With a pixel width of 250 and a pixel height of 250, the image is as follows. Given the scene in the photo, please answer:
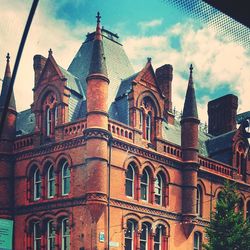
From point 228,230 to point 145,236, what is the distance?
13.7 feet

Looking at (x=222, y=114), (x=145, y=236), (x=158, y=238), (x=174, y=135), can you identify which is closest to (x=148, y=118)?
(x=174, y=135)

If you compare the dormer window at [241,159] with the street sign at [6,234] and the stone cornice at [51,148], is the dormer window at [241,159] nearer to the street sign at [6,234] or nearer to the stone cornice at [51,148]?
the stone cornice at [51,148]

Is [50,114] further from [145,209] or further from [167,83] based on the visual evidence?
[167,83]

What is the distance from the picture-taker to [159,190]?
29.3 meters

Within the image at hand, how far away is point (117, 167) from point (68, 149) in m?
2.56

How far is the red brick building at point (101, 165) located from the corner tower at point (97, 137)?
47 millimetres

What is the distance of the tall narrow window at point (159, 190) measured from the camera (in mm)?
28953

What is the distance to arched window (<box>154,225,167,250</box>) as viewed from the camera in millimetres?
28547

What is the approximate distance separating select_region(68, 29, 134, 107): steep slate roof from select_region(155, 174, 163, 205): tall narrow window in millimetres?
Answer: 5362

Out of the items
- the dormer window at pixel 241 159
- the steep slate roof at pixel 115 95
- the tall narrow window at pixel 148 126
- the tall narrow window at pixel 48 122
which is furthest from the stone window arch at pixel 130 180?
the dormer window at pixel 241 159

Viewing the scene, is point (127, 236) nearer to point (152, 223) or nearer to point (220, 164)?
point (152, 223)

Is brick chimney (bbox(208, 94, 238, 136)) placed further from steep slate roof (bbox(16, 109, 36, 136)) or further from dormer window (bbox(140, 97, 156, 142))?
steep slate roof (bbox(16, 109, 36, 136))

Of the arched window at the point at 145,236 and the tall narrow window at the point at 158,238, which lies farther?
the tall narrow window at the point at 158,238

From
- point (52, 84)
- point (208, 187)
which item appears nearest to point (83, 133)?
point (52, 84)
